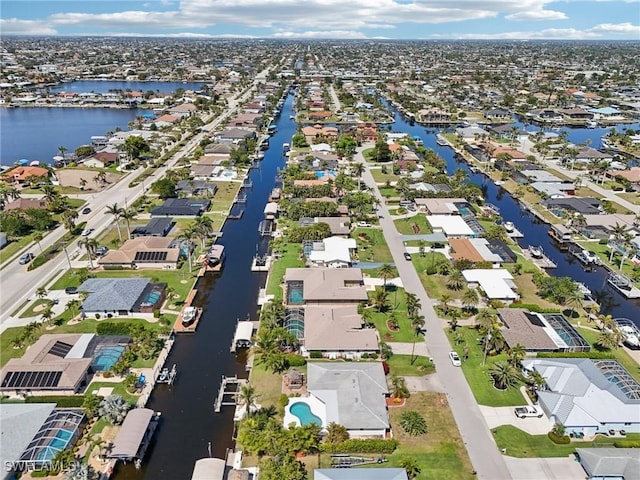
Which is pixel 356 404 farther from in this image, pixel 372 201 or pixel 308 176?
pixel 308 176

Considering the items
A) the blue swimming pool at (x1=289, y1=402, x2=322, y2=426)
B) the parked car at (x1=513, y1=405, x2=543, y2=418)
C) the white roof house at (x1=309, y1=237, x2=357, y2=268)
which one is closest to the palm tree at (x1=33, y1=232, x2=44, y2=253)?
the white roof house at (x1=309, y1=237, x2=357, y2=268)

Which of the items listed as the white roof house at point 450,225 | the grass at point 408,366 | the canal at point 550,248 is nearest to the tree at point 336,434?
the grass at point 408,366

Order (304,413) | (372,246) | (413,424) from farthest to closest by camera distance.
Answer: (372,246) < (304,413) < (413,424)

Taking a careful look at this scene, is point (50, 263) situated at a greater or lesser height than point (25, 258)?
lesser

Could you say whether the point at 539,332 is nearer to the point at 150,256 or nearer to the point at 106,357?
the point at 106,357

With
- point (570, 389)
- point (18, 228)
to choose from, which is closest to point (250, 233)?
point (18, 228)

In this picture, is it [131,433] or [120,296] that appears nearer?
[131,433]

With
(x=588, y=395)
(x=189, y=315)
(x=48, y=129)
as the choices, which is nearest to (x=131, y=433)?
(x=189, y=315)
